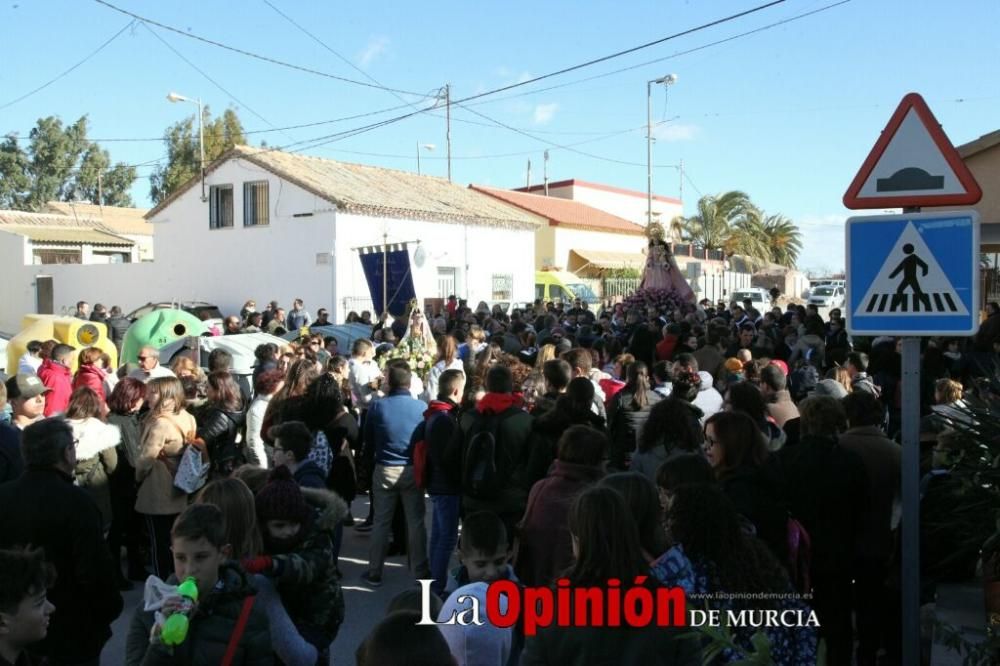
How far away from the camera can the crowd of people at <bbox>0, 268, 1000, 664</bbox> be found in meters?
2.86

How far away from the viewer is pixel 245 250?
28438 millimetres

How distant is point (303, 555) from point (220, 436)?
331 cm

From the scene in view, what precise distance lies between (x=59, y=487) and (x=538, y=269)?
36.5 metres

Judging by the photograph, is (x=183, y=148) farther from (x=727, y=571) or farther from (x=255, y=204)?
(x=727, y=571)

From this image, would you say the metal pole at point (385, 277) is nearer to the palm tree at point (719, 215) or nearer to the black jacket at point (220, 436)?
the black jacket at point (220, 436)

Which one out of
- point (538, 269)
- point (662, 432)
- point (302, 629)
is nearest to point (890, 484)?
point (662, 432)

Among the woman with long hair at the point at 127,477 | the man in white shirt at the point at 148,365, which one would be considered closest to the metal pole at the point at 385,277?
the man in white shirt at the point at 148,365

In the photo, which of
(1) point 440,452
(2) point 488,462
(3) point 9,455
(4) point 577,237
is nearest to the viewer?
(3) point 9,455

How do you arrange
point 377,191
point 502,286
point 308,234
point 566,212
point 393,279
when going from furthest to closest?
point 566,212 < point 502,286 < point 377,191 < point 308,234 < point 393,279

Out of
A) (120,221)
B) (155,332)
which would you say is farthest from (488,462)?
(120,221)

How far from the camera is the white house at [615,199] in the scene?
49.9m

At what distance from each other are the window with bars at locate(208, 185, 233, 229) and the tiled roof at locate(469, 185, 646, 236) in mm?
14835

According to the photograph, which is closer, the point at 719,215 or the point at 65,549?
the point at 65,549

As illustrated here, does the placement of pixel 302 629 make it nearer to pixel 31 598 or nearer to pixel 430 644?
pixel 31 598
